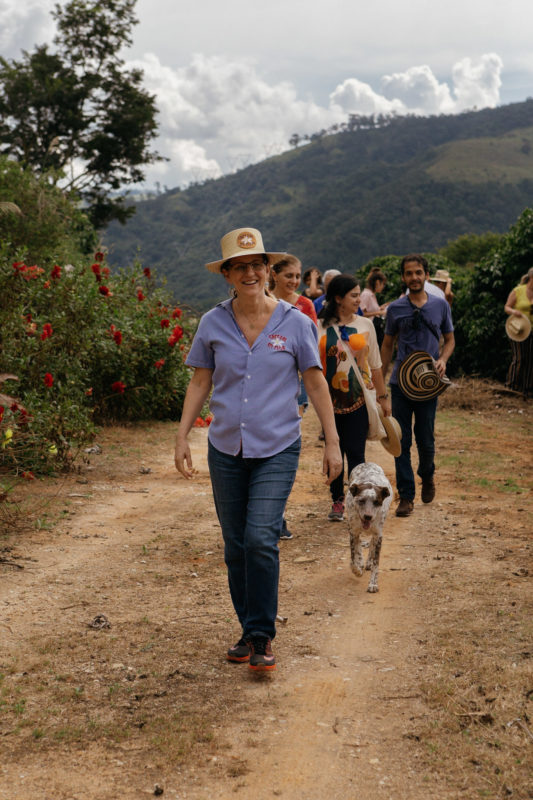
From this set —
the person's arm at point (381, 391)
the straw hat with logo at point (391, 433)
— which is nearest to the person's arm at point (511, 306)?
the person's arm at point (381, 391)

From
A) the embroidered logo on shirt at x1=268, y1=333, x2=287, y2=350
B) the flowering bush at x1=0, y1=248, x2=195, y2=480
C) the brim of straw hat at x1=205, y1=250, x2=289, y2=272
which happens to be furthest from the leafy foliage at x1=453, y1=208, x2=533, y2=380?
the embroidered logo on shirt at x1=268, y1=333, x2=287, y2=350

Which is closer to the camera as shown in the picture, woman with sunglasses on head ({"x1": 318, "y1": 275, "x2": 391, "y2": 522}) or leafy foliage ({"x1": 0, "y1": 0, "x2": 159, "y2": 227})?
woman with sunglasses on head ({"x1": 318, "y1": 275, "x2": 391, "y2": 522})

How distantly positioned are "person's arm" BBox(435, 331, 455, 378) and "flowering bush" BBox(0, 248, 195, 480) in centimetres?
340

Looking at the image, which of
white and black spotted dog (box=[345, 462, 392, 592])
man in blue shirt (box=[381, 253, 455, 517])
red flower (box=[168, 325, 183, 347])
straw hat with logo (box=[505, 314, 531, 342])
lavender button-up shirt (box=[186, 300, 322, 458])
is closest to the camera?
lavender button-up shirt (box=[186, 300, 322, 458])

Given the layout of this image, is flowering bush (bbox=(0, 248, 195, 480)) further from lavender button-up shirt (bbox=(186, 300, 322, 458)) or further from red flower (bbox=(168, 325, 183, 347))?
lavender button-up shirt (bbox=(186, 300, 322, 458))

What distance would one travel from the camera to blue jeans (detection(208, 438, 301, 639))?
3725 mm

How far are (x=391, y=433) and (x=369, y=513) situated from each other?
1.33m

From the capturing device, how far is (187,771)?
10.1 ft

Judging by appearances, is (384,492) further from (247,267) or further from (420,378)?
(247,267)

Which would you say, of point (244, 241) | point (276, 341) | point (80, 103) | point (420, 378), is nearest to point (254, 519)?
point (276, 341)

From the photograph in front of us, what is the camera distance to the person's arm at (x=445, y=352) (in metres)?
6.64

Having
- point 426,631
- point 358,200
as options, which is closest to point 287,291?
point 426,631

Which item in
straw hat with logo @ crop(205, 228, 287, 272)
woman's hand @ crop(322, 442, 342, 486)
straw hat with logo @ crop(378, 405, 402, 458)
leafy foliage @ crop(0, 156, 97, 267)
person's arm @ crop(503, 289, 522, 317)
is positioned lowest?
straw hat with logo @ crop(378, 405, 402, 458)

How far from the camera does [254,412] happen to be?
12.2 ft
